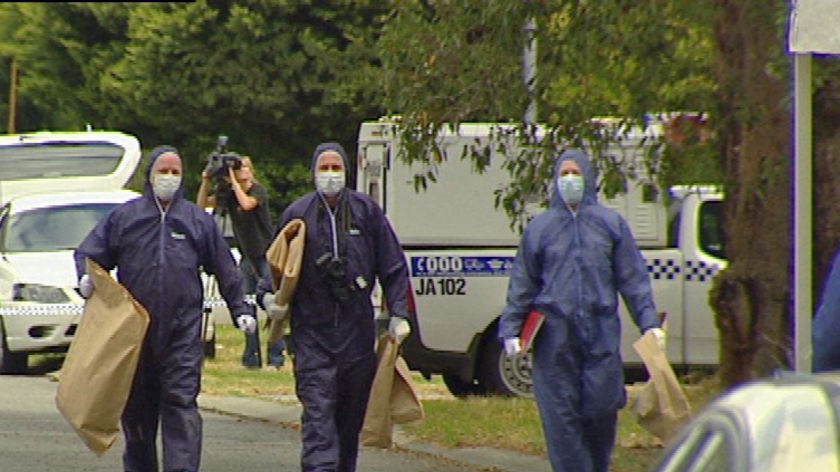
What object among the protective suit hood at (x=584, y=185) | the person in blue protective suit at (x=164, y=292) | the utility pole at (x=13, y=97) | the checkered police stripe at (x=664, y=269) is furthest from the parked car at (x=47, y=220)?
the protective suit hood at (x=584, y=185)

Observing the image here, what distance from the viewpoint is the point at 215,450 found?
11.7 m

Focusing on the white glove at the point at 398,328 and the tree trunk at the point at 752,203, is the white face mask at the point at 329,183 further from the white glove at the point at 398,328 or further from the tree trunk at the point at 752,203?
the tree trunk at the point at 752,203

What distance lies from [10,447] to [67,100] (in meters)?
22.9

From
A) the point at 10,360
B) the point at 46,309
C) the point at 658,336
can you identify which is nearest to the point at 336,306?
the point at 658,336

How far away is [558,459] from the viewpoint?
870 centimetres

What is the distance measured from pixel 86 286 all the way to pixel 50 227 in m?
9.40

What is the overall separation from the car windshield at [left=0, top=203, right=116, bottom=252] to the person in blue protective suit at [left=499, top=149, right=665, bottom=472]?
1001 centimetres

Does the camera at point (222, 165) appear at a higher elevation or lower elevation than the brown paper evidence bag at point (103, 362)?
higher

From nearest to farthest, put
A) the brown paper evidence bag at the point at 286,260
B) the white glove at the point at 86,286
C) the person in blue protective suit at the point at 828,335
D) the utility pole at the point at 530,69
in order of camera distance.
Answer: the person in blue protective suit at the point at 828,335 → the brown paper evidence bag at the point at 286,260 → the white glove at the point at 86,286 → the utility pole at the point at 530,69

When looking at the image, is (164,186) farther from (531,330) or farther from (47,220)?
(47,220)

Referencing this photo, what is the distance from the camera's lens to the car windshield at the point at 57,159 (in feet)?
70.3

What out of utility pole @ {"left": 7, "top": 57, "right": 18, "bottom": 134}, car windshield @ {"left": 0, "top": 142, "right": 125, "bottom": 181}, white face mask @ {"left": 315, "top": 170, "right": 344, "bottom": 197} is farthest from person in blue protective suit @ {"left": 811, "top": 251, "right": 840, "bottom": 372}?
utility pole @ {"left": 7, "top": 57, "right": 18, "bottom": 134}

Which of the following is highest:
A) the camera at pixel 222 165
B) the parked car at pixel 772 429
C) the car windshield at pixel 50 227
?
the parked car at pixel 772 429

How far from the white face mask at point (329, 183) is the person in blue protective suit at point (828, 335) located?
11.6 ft
